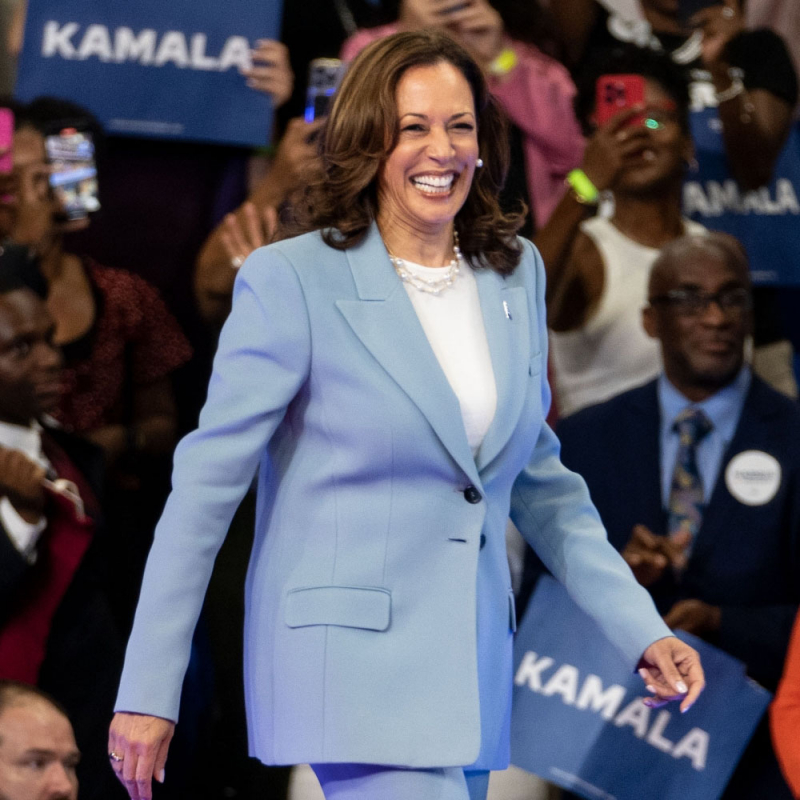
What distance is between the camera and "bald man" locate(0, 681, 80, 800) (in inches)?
96.5

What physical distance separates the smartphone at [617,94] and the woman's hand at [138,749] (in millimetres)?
2280

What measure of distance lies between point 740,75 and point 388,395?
260cm

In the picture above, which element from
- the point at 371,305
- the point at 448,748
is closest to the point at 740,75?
the point at 371,305

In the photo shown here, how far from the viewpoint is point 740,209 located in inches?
148

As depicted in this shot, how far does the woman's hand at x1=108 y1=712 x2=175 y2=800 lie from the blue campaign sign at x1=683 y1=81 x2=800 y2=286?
8.75 ft

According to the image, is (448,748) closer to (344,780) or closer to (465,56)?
(344,780)

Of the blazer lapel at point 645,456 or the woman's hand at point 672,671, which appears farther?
the blazer lapel at point 645,456

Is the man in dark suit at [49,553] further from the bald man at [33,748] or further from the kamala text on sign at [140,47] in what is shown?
the kamala text on sign at [140,47]

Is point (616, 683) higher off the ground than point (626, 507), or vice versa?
point (626, 507)

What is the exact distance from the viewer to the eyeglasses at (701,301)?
327cm

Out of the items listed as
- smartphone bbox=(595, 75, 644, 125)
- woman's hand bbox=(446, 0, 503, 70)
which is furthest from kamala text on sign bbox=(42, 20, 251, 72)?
smartphone bbox=(595, 75, 644, 125)

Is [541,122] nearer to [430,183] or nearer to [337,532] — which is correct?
[430,183]

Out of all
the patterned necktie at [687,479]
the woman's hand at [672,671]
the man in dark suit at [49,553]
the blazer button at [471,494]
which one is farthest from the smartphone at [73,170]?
the woman's hand at [672,671]

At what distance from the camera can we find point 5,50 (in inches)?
149
